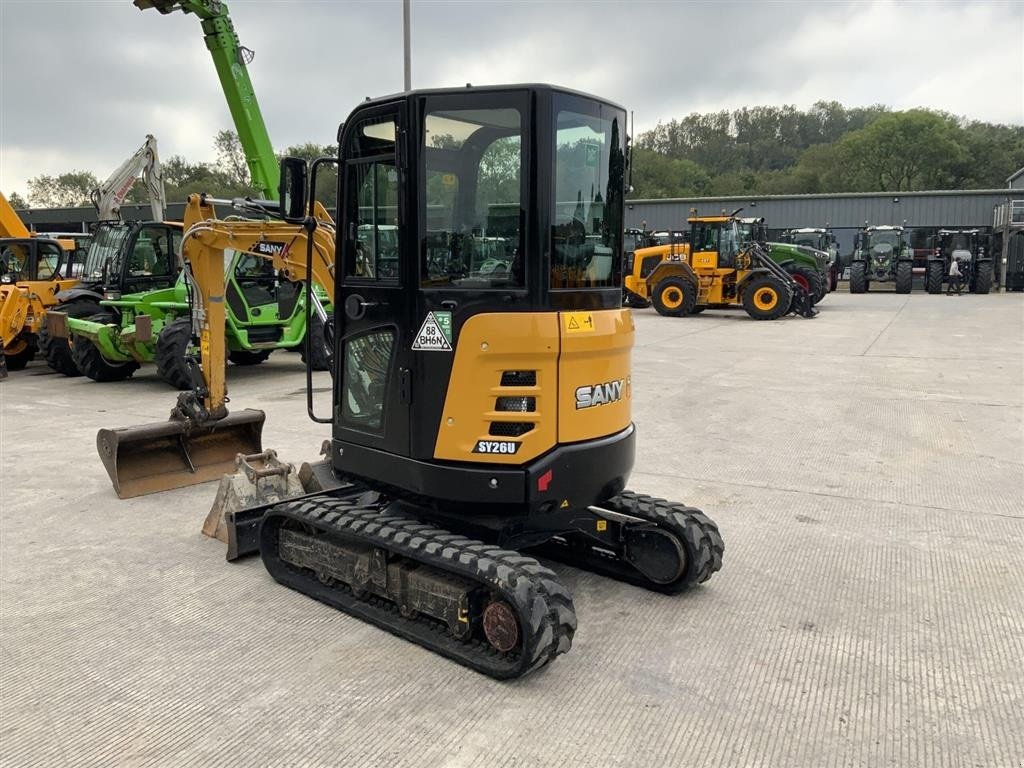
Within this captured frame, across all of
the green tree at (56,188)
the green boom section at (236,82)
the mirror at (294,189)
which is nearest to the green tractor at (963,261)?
the green boom section at (236,82)

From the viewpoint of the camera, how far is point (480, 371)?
12.0ft

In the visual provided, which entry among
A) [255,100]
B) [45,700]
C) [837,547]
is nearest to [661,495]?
[837,547]

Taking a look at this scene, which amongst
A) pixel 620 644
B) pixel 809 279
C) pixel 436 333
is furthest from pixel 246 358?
pixel 809 279

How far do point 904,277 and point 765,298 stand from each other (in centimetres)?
1231

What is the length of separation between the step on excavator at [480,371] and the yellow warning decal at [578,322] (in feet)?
0.04

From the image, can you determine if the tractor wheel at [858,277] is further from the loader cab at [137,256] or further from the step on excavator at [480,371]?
the step on excavator at [480,371]

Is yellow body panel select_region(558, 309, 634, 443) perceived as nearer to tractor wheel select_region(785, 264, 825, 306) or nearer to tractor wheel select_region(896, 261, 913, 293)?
tractor wheel select_region(785, 264, 825, 306)

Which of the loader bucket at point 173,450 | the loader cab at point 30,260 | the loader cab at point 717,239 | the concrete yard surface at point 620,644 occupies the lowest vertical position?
the concrete yard surface at point 620,644

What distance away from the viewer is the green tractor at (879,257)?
30.5m

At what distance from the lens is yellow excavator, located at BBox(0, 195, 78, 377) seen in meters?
12.7

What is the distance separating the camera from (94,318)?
1126 centimetres

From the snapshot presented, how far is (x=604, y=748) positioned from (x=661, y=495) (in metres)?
3.25

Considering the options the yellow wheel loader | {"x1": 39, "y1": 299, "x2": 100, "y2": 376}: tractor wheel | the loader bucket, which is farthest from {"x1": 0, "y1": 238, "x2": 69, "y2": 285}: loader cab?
the yellow wheel loader

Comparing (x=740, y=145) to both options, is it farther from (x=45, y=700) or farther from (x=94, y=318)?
(x=45, y=700)
